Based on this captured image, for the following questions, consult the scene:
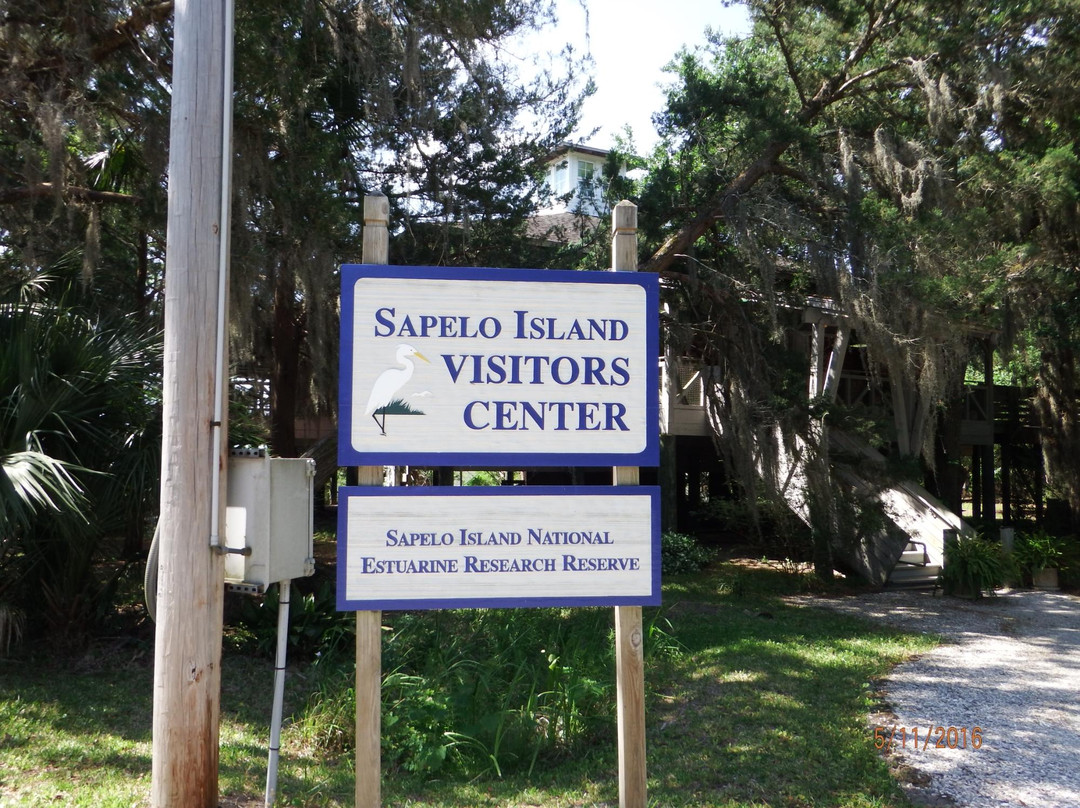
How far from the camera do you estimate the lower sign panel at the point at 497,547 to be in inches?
141

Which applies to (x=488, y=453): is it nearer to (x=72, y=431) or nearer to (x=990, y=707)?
(x=72, y=431)

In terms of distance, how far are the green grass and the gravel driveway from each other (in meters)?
0.29

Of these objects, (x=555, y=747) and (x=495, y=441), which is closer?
(x=495, y=441)

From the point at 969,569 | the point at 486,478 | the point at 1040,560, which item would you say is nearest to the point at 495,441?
the point at 969,569

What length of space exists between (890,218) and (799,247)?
107cm

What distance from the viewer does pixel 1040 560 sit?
13.9m

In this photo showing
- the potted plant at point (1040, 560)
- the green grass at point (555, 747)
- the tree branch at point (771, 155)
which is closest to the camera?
the green grass at point (555, 747)

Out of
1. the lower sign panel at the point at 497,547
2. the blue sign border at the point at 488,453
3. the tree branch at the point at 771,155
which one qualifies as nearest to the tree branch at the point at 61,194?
the blue sign border at the point at 488,453

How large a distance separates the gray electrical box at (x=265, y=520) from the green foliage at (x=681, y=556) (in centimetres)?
1056

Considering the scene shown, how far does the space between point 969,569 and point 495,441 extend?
10.8m
